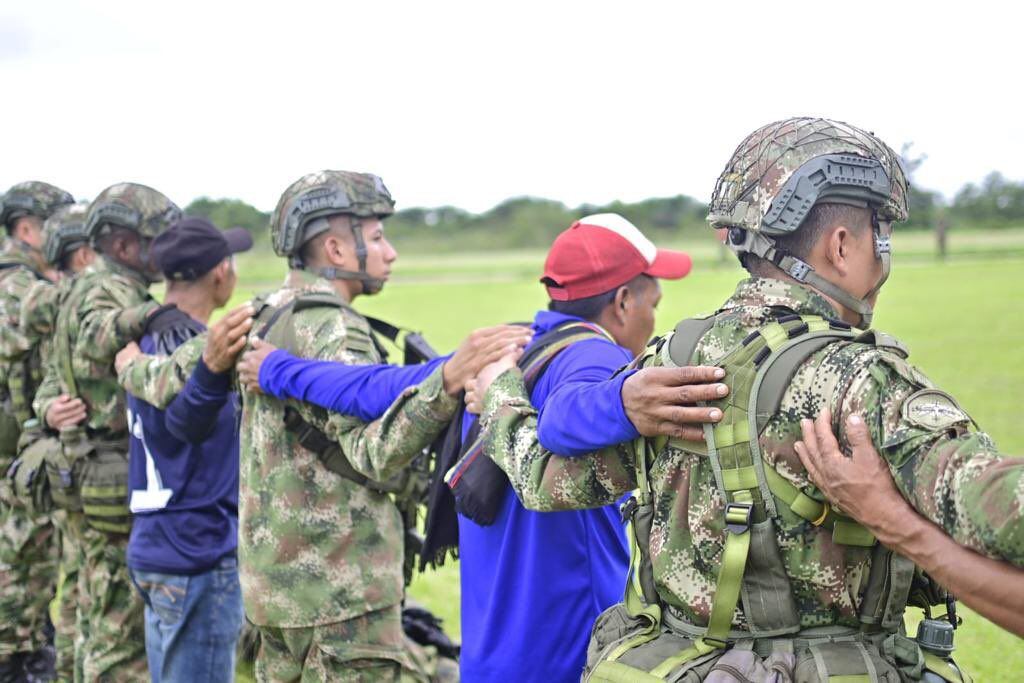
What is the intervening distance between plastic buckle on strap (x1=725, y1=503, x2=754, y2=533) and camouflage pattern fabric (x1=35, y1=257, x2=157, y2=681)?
408 cm

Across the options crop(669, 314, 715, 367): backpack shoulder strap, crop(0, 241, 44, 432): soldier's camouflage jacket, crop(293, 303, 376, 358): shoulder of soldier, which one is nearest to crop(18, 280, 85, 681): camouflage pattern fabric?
crop(0, 241, 44, 432): soldier's camouflage jacket

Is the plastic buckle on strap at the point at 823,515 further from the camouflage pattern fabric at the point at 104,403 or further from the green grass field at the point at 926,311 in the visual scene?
the green grass field at the point at 926,311

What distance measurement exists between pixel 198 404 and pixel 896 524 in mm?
3425

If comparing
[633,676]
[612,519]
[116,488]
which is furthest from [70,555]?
[633,676]

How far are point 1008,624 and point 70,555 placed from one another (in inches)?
243

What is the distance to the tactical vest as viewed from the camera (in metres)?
2.32

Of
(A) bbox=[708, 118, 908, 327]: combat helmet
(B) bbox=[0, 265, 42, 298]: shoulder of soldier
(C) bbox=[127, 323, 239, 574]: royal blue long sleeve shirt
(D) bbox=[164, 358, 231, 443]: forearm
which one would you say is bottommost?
(C) bbox=[127, 323, 239, 574]: royal blue long sleeve shirt

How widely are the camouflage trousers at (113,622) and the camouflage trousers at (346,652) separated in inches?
64.9

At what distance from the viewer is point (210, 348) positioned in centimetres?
448

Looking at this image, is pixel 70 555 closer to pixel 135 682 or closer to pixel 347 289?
pixel 135 682

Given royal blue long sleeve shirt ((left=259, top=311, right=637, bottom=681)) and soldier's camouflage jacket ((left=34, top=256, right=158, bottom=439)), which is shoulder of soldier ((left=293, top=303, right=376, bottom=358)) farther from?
soldier's camouflage jacket ((left=34, top=256, right=158, bottom=439))

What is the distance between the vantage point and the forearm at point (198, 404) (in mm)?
4602

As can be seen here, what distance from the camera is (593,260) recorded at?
143 inches

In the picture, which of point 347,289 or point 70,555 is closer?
point 347,289
